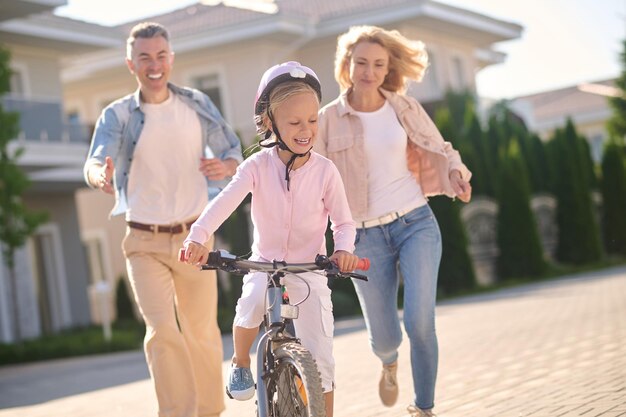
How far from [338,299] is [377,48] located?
63.3ft

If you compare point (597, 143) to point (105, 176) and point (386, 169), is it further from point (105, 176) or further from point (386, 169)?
point (105, 176)

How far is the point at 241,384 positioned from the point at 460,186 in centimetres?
234

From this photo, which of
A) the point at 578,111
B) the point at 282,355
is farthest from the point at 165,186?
the point at 578,111

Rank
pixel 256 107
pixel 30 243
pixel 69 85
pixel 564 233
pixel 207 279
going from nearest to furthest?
pixel 256 107, pixel 207 279, pixel 30 243, pixel 564 233, pixel 69 85

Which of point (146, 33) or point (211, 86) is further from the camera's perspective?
point (211, 86)

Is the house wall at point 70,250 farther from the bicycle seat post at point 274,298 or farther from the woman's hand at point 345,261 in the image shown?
the woman's hand at point 345,261

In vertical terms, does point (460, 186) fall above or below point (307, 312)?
above

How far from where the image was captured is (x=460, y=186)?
7.56 m

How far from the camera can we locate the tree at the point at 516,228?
32.0m

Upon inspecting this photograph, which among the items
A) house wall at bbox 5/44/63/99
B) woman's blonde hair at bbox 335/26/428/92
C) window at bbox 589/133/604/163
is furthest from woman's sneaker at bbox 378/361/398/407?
window at bbox 589/133/604/163

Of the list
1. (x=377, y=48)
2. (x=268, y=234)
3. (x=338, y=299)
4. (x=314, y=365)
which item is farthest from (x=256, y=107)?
(x=338, y=299)

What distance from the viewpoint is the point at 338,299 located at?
2667cm

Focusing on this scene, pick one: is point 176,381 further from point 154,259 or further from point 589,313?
point 589,313

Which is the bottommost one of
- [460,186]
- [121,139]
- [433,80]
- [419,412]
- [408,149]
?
[419,412]
